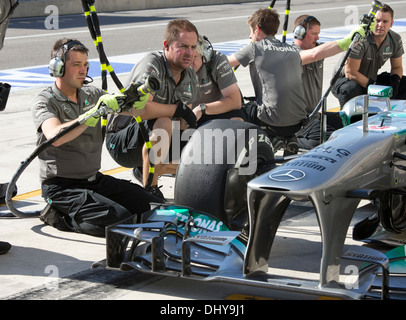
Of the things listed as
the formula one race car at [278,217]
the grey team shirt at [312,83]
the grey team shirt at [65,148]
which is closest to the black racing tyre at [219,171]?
the formula one race car at [278,217]

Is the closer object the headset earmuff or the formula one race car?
the formula one race car

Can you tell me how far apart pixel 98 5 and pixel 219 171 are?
21.0m

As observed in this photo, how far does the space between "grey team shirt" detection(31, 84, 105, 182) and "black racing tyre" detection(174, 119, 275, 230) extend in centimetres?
91

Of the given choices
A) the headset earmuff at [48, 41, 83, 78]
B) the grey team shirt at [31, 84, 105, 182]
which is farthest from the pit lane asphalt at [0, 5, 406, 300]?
the headset earmuff at [48, 41, 83, 78]

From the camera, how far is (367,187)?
195 inches

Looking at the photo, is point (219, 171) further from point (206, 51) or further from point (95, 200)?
point (206, 51)

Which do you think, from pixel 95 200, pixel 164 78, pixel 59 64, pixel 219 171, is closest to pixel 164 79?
pixel 164 78

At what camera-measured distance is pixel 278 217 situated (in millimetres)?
4684

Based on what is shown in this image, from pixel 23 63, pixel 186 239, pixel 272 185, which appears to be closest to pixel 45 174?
pixel 186 239

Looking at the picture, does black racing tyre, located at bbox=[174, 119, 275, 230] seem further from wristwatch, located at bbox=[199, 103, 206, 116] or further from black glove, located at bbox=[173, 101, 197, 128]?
wristwatch, located at bbox=[199, 103, 206, 116]

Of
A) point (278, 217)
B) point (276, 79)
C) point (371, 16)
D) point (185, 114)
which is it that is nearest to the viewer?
point (278, 217)

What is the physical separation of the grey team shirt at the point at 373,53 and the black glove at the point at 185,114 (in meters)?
2.97

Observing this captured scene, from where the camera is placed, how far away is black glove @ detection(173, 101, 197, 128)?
6637 millimetres
